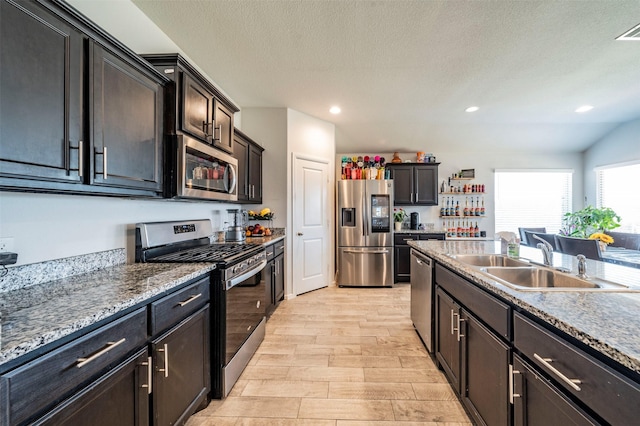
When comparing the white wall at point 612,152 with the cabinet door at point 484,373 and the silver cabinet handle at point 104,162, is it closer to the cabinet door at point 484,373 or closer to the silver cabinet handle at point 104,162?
the cabinet door at point 484,373

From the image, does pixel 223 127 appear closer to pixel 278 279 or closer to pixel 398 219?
pixel 278 279

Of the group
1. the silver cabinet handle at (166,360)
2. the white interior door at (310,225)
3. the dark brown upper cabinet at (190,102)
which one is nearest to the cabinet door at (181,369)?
the silver cabinet handle at (166,360)

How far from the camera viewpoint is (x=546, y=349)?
0.91 m

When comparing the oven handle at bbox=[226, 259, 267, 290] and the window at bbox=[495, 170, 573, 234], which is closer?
the oven handle at bbox=[226, 259, 267, 290]

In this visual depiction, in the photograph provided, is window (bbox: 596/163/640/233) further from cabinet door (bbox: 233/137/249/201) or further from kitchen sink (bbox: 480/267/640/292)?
→ cabinet door (bbox: 233/137/249/201)

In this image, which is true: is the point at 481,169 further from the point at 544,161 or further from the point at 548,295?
the point at 548,295

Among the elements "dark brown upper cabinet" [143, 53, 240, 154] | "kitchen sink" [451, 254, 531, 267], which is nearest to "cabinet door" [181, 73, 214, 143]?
"dark brown upper cabinet" [143, 53, 240, 154]

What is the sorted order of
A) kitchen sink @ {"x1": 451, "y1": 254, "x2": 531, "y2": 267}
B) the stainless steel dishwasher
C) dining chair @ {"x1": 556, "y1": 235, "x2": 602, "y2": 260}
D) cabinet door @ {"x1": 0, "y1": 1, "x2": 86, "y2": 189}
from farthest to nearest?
1. dining chair @ {"x1": 556, "y1": 235, "x2": 602, "y2": 260}
2. the stainless steel dishwasher
3. kitchen sink @ {"x1": 451, "y1": 254, "x2": 531, "y2": 267}
4. cabinet door @ {"x1": 0, "y1": 1, "x2": 86, "y2": 189}

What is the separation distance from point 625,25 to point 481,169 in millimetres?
3518

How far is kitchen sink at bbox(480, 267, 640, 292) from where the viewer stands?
Result: 3.71 feet

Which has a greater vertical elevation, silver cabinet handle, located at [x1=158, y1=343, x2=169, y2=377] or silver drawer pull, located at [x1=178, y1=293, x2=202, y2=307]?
silver drawer pull, located at [x1=178, y1=293, x2=202, y2=307]

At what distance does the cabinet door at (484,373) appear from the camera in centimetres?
115

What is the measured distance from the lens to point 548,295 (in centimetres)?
106

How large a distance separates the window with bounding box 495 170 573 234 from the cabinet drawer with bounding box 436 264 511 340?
182 inches
